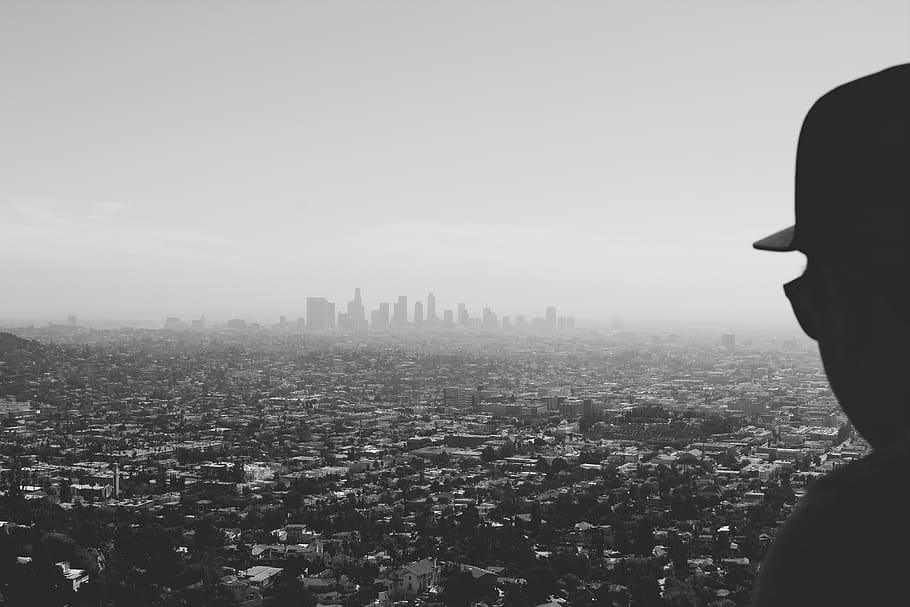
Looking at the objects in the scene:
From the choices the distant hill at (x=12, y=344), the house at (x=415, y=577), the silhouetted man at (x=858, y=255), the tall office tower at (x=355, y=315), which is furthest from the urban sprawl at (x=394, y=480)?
the tall office tower at (x=355, y=315)

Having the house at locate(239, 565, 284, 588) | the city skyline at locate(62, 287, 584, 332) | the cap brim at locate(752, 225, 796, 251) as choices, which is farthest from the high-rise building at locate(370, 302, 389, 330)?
the cap brim at locate(752, 225, 796, 251)

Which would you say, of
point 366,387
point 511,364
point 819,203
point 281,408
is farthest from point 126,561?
point 511,364

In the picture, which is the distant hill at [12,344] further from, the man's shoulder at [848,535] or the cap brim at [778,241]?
the man's shoulder at [848,535]

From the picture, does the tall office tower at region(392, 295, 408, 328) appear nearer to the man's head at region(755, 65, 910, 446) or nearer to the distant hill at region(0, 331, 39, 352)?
the distant hill at region(0, 331, 39, 352)

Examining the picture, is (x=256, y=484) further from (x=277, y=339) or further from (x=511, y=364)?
(x=277, y=339)

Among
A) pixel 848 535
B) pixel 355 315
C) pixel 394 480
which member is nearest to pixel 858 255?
pixel 848 535

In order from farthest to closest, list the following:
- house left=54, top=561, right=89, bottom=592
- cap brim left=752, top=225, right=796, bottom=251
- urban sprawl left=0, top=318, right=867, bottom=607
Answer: urban sprawl left=0, top=318, right=867, bottom=607
house left=54, top=561, right=89, bottom=592
cap brim left=752, top=225, right=796, bottom=251
